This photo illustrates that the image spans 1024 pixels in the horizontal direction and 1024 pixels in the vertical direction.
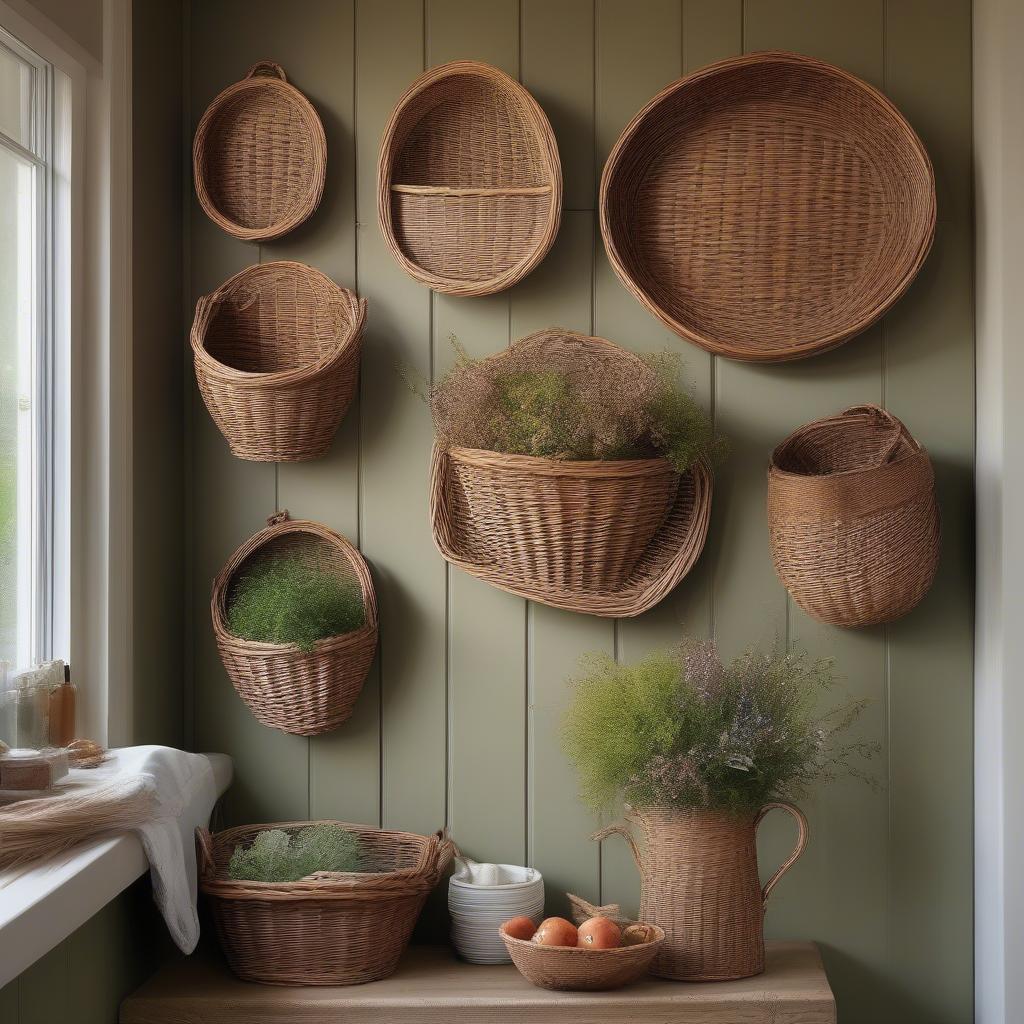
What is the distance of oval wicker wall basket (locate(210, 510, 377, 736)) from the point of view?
2.01m

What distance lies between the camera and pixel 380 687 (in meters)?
2.13

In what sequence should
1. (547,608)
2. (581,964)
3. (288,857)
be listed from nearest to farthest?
(581,964)
(288,857)
(547,608)

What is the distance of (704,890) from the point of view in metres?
1.82

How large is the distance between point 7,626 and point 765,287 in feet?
4.66

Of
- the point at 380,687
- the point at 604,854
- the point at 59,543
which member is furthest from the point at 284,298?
Result: the point at 604,854

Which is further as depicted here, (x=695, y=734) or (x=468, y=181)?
(x=468, y=181)

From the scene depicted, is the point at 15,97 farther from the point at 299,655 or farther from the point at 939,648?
the point at 939,648

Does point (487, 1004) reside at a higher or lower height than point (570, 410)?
lower

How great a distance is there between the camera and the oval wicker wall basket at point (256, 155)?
211 centimetres

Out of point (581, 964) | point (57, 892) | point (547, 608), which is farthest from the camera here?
point (547, 608)

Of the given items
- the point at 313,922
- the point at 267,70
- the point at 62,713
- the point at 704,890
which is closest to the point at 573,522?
the point at 704,890

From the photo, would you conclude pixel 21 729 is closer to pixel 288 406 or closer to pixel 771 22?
pixel 288 406

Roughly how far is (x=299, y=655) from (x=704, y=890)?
794 millimetres

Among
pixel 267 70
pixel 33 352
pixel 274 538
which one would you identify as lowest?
pixel 274 538
